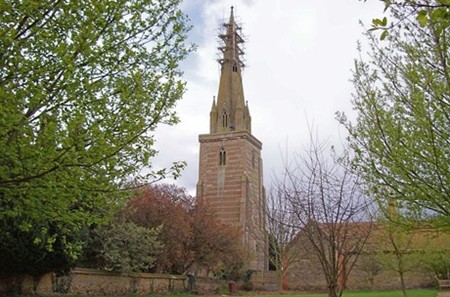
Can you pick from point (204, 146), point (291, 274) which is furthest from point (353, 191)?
point (204, 146)

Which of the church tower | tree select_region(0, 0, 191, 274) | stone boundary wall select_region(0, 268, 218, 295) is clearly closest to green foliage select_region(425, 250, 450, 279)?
stone boundary wall select_region(0, 268, 218, 295)

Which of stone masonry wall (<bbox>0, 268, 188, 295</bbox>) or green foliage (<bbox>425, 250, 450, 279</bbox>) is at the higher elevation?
green foliage (<bbox>425, 250, 450, 279</bbox>)

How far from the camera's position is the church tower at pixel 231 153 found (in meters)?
57.5

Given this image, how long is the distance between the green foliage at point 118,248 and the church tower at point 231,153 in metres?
29.5

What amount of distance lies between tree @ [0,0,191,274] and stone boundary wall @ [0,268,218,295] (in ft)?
41.4

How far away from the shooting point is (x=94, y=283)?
2259 cm

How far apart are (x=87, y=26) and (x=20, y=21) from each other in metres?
0.91

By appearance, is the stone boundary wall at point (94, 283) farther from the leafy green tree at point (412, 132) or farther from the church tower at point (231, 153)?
the church tower at point (231, 153)

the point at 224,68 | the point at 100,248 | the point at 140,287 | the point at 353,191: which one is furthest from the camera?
the point at 224,68

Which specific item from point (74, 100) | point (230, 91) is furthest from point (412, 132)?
point (230, 91)

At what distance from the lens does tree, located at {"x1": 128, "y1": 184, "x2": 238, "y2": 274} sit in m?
29.9

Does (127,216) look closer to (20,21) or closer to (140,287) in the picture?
(140,287)

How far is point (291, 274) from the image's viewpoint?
45.0 metres

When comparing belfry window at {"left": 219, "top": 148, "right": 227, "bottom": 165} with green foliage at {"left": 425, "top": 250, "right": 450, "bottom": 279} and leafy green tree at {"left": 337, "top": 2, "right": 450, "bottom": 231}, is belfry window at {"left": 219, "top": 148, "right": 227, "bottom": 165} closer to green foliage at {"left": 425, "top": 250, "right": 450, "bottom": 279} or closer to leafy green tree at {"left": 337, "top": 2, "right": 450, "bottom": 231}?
green foliage at {"left": 425, "top": 250, "right": 450, "bottom": 279}
